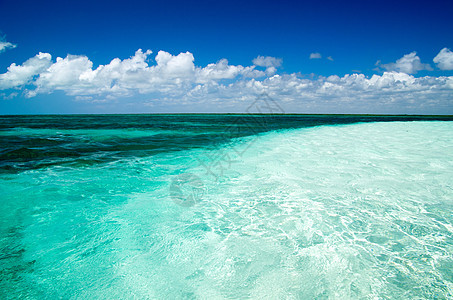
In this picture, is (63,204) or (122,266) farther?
(63,204)

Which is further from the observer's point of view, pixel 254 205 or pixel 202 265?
pixel 254 205

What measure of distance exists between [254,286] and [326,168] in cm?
570

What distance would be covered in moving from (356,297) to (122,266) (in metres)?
2.69

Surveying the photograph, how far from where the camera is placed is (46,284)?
251 cm

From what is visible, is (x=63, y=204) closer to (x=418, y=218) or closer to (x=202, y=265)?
(x=202, y=265)

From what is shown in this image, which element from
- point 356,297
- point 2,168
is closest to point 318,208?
point 356,297

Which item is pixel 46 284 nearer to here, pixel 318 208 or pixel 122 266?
pixel 122 266

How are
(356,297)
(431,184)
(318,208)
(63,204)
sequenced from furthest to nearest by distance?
1. (431,184)
2. (63,204)
3. (318,208)
4. (356,297)

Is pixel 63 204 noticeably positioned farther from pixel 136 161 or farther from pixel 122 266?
pixel 136 161

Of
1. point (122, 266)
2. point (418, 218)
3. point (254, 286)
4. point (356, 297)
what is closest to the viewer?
point (356, 297)

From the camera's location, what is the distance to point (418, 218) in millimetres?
3814

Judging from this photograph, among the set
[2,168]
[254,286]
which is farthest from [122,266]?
[2,168]

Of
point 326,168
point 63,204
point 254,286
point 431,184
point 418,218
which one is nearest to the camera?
point 254,286

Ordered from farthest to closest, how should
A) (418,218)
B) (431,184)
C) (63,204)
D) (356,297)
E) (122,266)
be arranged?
(431,184) → (63,204) → (418,218) → (122,266) → (356,297)
